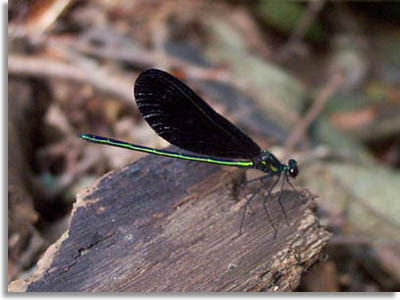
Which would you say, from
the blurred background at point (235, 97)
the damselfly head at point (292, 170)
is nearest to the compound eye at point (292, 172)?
the damselfly head at point (292, 170)

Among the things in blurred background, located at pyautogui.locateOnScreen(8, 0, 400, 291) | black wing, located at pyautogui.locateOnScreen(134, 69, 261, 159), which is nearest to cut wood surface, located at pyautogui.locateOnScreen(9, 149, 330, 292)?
Answer: black wing, located at pyautogui.locateOnScreen(134, 69, 261, 159)

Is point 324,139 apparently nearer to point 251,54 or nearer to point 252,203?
point 251,54

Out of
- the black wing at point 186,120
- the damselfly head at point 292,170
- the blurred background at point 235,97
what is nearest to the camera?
the black wing at point 186,120

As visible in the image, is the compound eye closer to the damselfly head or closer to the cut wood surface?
the damselfly head

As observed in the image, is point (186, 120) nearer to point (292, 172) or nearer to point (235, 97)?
point (292, 172)

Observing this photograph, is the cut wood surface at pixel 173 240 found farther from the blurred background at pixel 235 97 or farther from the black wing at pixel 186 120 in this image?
the blurred background at pixel 235 97
